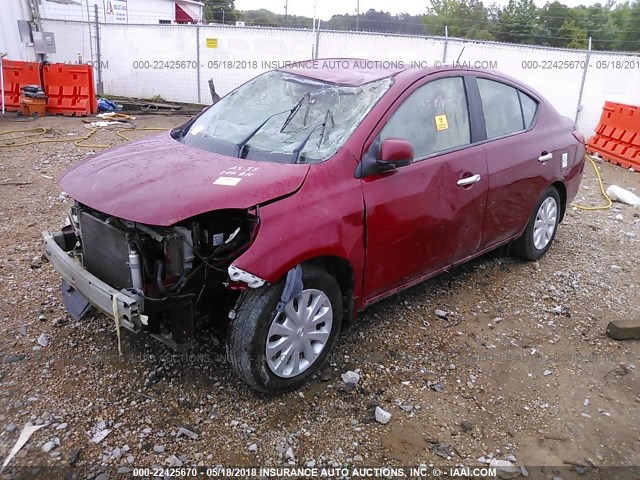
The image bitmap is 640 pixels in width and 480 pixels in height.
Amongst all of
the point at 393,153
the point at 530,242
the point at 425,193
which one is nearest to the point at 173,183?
the point at 393,153

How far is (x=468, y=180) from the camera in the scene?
12.8 ft

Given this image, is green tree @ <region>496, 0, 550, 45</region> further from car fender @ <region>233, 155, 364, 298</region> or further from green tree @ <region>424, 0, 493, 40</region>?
car fender @ <region>233, 155, 364, 298</region>

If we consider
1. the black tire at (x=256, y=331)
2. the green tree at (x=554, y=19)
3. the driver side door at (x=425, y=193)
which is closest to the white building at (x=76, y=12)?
the driver side door at (x=425, y=193)

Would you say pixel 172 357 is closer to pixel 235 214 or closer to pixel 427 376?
pixel 235 214

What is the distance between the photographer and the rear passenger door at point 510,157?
421 cm

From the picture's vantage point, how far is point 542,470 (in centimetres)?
273

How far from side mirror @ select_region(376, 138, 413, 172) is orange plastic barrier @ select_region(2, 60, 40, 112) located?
37.8 feet

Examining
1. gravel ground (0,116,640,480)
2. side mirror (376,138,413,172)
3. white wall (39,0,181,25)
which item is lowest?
gravel ground (0,116,640,480)

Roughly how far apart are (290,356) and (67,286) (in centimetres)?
159

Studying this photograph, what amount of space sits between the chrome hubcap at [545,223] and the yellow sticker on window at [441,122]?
1.62 metres

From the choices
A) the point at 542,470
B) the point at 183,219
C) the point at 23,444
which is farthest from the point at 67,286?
the point at 542,470

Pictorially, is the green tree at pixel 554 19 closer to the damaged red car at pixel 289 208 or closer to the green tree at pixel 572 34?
the green tree at pixel 572 34

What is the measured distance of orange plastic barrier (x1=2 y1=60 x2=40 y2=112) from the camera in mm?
12164

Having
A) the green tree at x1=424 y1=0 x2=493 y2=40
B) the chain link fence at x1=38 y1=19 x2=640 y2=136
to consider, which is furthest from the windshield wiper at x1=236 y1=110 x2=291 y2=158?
the green tree at x1=424 y1=0 x2=493 y2=40
